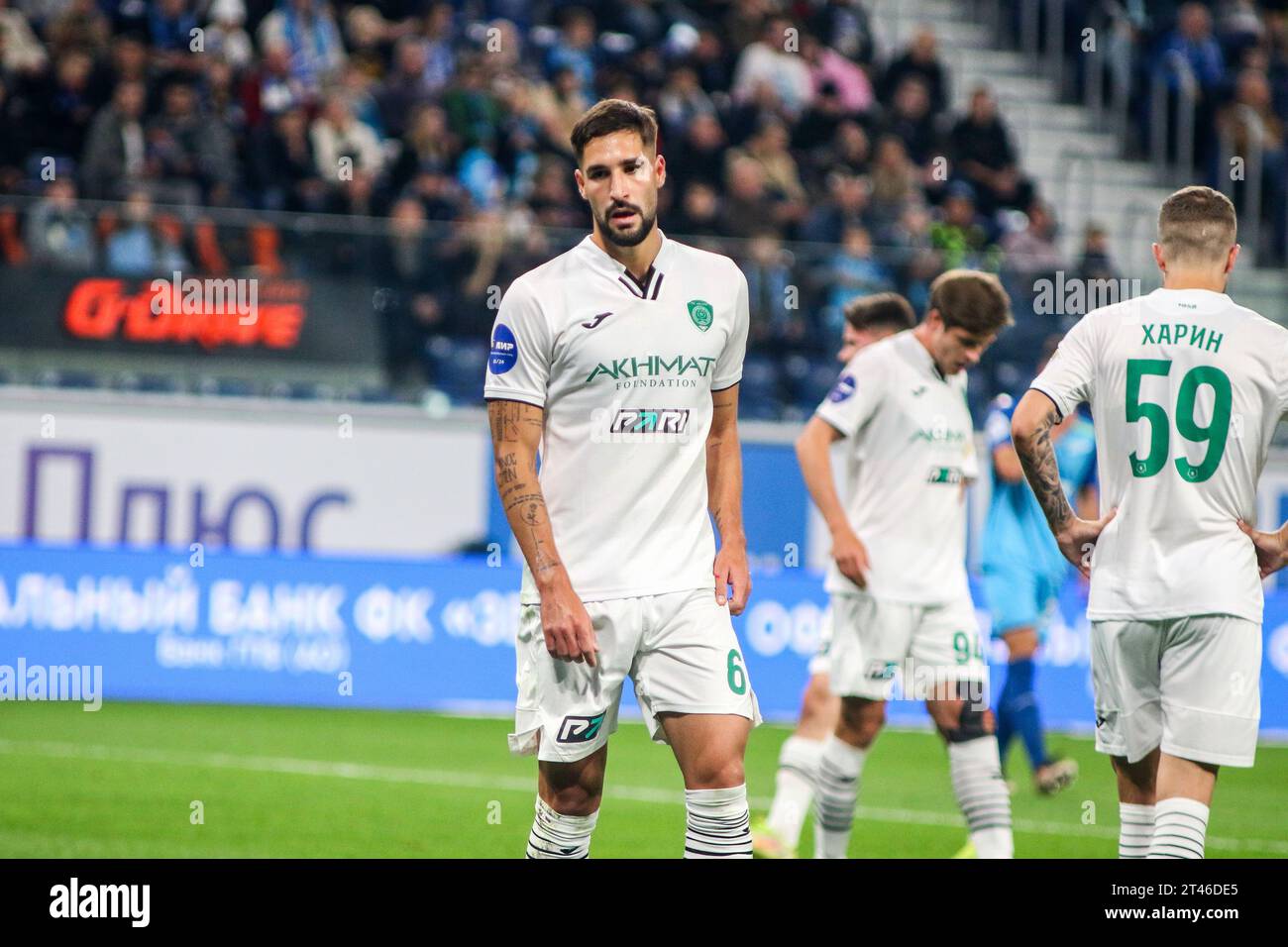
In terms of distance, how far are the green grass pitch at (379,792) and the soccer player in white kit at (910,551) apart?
1.08 meters

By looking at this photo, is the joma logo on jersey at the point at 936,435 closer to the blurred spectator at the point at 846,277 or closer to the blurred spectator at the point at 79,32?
the blurred spectator at the point at 846,277

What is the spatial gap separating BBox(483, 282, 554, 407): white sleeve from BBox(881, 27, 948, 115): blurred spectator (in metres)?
14.7

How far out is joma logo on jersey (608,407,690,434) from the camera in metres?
5.08

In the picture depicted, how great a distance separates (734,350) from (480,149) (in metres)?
11.8

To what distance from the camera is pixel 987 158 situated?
18578 millimetres

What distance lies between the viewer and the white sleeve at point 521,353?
5.01 meters

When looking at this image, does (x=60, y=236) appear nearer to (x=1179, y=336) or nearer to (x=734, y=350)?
(x=734, y=350)

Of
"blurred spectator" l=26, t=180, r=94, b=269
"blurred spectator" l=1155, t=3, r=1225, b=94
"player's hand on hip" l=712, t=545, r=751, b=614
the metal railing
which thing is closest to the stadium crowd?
"blurred spectator" l=26, t=180, r=94, b=269

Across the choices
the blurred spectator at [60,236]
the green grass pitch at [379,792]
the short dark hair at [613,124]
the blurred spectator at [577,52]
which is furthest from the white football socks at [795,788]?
the blurred spectator at [577,52]

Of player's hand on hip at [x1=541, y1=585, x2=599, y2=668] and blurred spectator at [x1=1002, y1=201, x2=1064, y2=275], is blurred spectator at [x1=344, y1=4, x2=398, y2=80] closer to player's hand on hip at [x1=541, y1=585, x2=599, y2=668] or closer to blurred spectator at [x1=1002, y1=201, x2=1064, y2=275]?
blurred spectator at [x1=1002, y1=201, x2=1064, y2=275]

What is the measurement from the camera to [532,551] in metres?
4.95

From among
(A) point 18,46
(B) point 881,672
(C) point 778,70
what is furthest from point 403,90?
(B) point 881,672

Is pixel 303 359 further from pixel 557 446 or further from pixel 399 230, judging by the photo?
pixel 557 446
